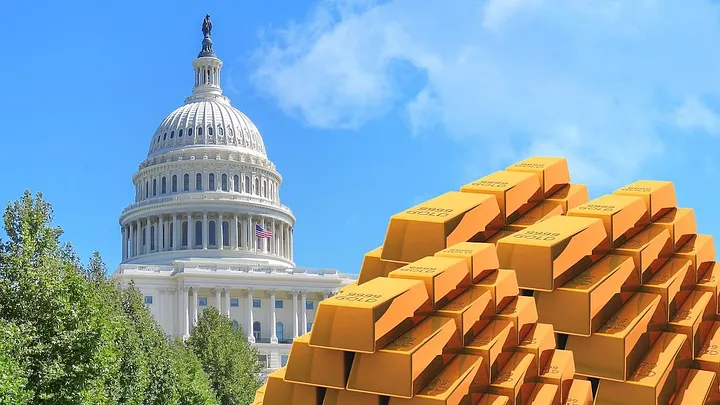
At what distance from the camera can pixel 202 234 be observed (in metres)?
138

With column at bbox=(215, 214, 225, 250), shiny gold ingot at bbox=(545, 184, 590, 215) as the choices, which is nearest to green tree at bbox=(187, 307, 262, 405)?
shiny gold ingot at bbox=(545, 184, 590, 215)

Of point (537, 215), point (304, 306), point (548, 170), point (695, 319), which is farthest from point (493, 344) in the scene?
point (304, 306)

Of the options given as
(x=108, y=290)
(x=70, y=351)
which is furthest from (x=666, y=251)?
(x=108, y=290)

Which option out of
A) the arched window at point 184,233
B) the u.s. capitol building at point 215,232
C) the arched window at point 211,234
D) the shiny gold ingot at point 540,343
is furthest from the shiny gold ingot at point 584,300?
the arched window at point 184,233

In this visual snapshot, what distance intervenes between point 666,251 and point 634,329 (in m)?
1.34

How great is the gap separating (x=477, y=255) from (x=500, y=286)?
0.92 ft

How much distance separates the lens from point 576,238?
7930 millimetres

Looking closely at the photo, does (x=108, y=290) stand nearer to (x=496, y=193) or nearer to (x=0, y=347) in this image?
(x=0, y=347)

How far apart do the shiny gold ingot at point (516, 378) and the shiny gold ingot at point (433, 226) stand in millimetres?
1139

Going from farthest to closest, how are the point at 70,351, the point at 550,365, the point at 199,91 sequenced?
the point at 199,91, the point at 70,351, the point at 550,365

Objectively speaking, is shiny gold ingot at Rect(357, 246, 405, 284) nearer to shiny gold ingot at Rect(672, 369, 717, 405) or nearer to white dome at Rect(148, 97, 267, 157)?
shiny gold ingot at Rect(672, 369, 717, 405)

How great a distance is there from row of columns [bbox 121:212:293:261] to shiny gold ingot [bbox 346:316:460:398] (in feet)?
429

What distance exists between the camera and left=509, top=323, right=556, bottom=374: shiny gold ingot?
7668mm

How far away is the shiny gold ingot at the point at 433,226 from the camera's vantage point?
326 inches
